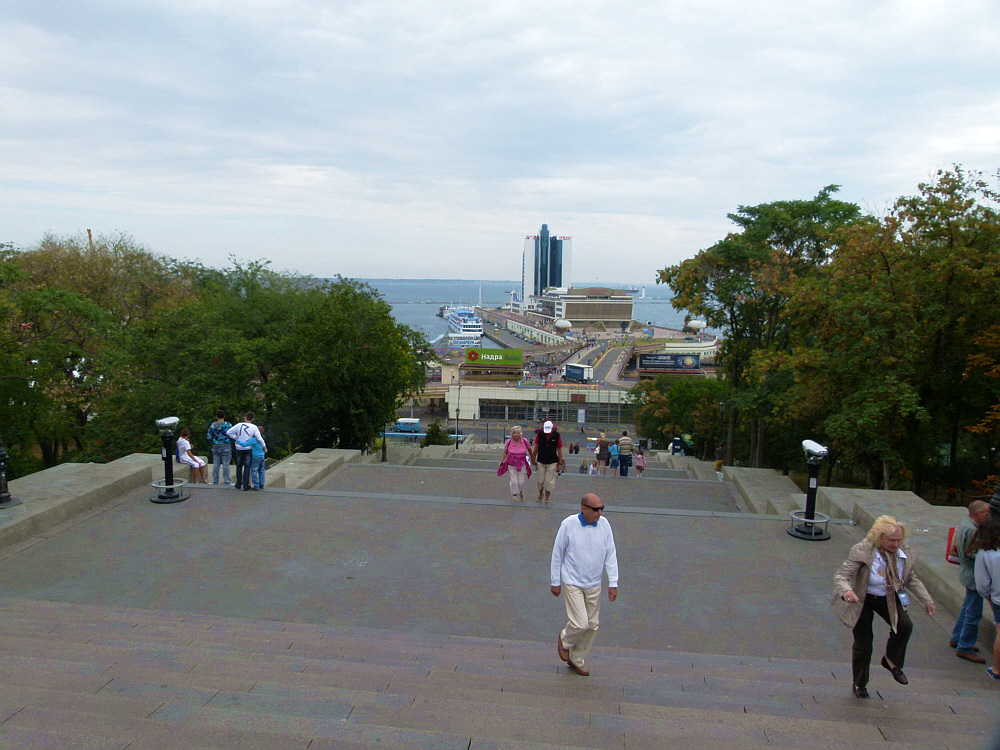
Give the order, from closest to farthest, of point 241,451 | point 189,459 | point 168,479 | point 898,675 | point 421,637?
1. point 898,675
2. point 421,637
3. point 168,479
4. point 241,451
5. point 189,459

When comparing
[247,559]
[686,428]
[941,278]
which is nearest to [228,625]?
[247,559]

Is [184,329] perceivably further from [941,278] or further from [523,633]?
[941,278]

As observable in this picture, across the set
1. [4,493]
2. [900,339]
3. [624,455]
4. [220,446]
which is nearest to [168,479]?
[220,446]

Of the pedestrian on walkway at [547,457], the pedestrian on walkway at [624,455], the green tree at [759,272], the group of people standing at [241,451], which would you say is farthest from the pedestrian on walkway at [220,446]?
the green tree at [759,272]

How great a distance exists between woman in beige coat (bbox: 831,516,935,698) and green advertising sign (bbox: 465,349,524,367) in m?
102

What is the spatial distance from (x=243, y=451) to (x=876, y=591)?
8.58 meters

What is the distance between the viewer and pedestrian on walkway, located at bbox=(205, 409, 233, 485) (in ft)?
35.4

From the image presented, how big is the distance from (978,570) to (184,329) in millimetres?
20828

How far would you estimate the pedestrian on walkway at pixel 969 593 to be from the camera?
5.23 m

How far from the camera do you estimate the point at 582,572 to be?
5.04 metres

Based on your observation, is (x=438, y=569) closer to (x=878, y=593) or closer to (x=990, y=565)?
(x=878, y=593)

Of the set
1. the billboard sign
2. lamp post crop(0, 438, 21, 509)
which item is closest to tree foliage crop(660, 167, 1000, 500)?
lamp post crop(0, 438, 21, 509)

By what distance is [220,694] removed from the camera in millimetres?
4020

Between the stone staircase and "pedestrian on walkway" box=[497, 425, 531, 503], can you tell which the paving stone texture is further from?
"pedestrian on walkway" box=[497, 425, 531, 503]
